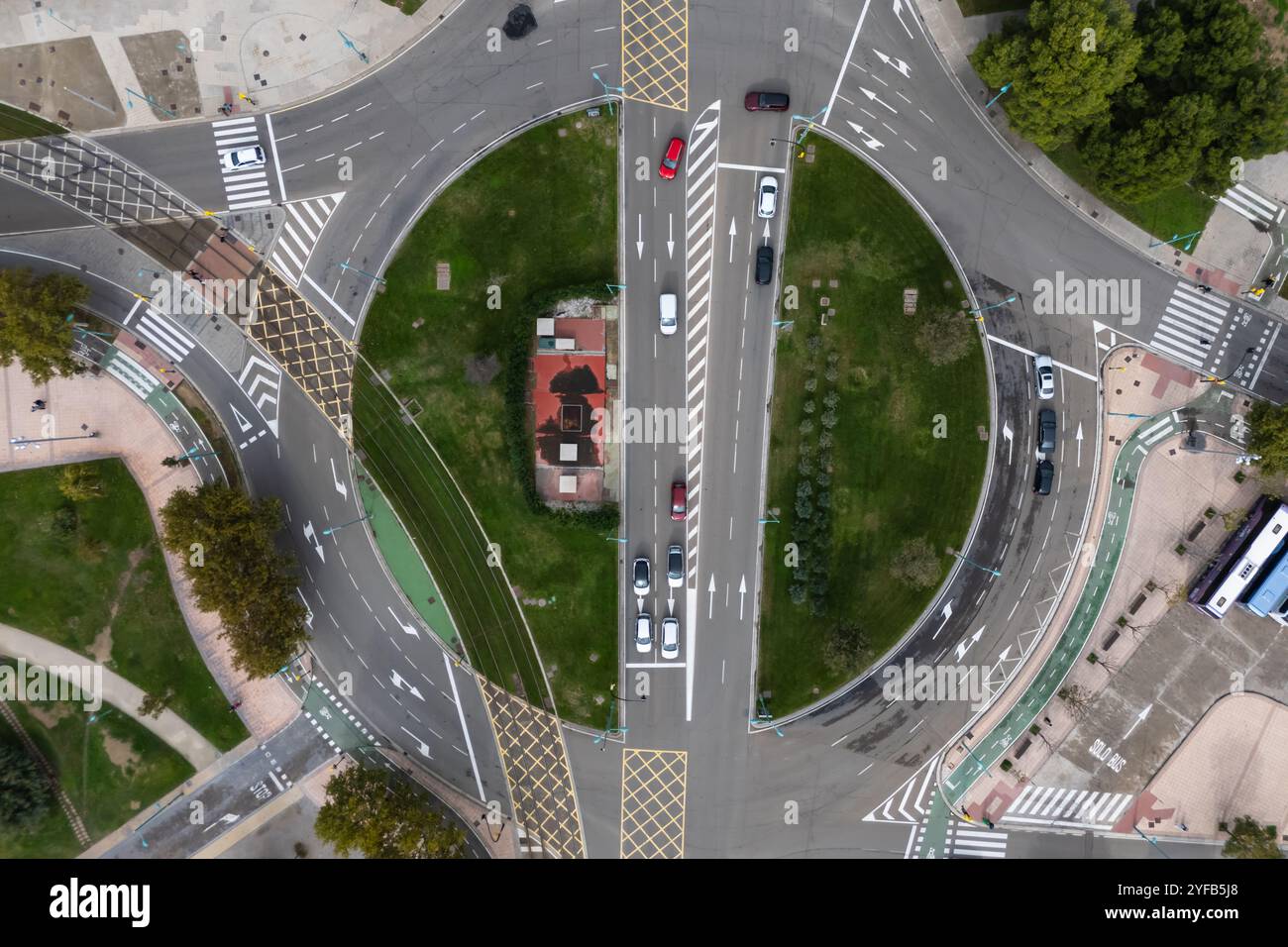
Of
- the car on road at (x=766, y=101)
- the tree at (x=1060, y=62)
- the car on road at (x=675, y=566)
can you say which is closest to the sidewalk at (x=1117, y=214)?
the tree at (x=1060, y=62)

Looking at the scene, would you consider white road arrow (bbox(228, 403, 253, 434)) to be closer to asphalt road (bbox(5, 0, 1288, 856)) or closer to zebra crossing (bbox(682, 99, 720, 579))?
asphalt road (bbox(5, 0, 1288, 856))

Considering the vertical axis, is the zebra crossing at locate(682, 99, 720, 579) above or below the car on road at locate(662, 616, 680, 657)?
above

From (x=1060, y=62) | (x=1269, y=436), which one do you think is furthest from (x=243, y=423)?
(x=1269, y=436)

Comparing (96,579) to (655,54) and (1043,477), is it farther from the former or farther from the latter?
(1043,477)

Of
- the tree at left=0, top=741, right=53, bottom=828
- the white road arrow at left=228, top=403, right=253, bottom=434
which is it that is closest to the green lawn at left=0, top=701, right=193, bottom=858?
the tree at left=0, top=741, right=53, bottom=828

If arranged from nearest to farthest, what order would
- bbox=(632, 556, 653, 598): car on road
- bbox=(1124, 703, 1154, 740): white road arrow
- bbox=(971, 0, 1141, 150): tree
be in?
bbox=(971, 0, 1141, 150): tree → bbox=(632, 556, 653, 598): car on road → bbox=(1124, 703, 1154, 740): white road arrow

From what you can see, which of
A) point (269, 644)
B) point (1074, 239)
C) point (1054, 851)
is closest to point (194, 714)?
point (269, 644)

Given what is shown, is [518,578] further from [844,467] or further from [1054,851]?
[1054,851]
